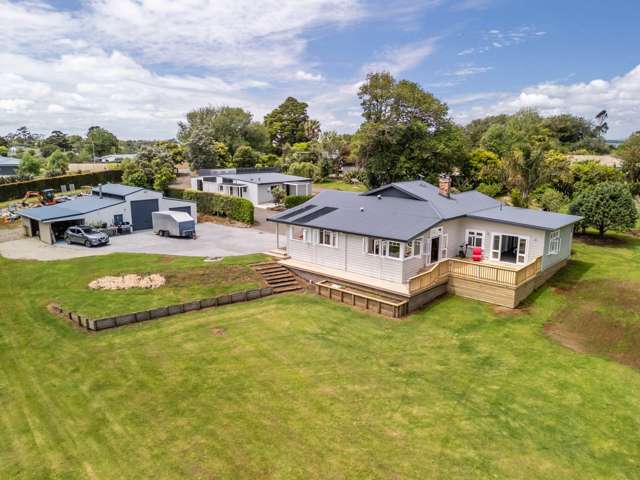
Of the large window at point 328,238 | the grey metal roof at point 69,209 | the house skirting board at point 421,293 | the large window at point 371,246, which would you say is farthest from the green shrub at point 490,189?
the grey metal roof at point 69,209

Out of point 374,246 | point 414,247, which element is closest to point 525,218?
point 414,247

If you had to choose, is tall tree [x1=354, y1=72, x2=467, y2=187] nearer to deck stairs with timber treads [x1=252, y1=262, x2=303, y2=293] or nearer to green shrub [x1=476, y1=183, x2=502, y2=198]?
green shrub [x1=476, y1=183, x2=502, y2=198]

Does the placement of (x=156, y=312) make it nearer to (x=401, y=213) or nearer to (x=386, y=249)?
(x=386, y=249)

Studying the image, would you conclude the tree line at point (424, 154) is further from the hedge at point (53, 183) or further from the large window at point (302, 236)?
the large window at point (302, 236)

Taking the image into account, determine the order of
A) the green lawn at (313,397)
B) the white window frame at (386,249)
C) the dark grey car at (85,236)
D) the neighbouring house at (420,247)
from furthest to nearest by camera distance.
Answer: the dark grey car at (85,236) < the white window frame at (386,249) < the neighbouring house at (420,247) < the green lawn at (313,397)

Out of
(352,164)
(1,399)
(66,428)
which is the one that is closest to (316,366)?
(66,428)

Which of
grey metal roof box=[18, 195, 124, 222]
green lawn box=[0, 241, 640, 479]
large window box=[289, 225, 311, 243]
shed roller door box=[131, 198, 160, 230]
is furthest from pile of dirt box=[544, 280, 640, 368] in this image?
grey metal roof box=[18, 195, 124, 222]

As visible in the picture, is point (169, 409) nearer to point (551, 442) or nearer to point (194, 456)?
point (194, 456)
